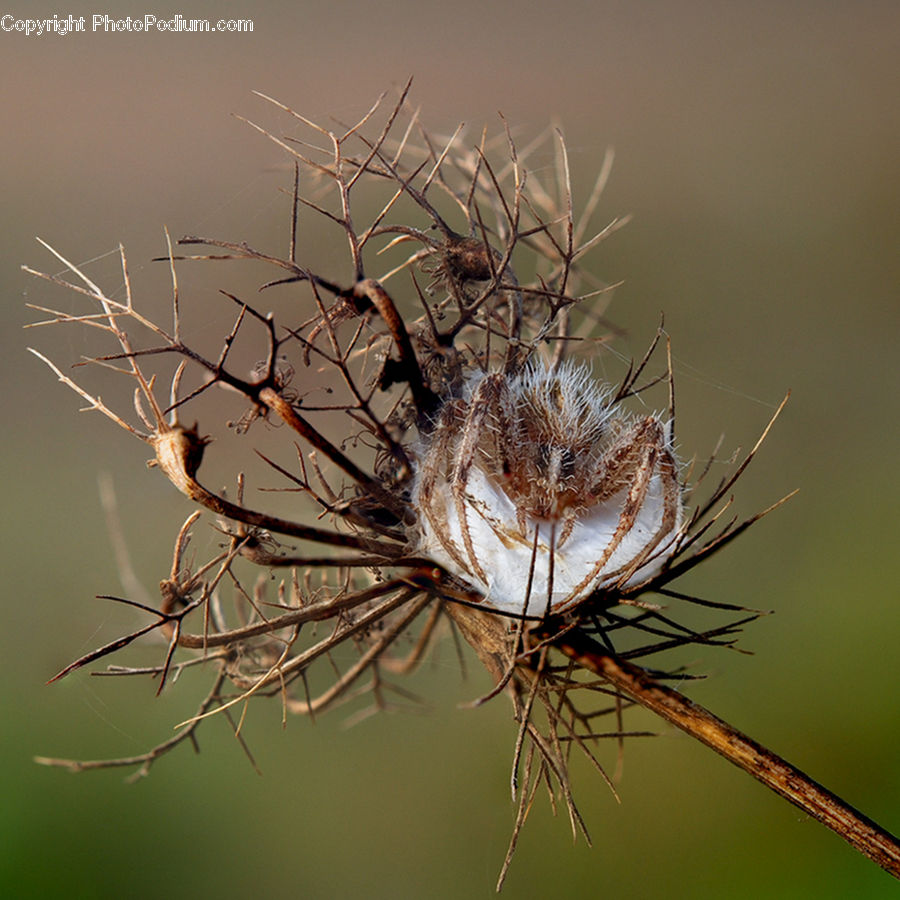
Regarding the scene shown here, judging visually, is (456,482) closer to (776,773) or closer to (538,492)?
(538,492)

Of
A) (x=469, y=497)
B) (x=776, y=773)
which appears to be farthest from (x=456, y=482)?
(x=776, y=773)

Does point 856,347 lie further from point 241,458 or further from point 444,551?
point 444,551

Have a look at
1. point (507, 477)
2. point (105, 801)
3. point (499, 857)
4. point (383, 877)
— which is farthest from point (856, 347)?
point (105, 801)

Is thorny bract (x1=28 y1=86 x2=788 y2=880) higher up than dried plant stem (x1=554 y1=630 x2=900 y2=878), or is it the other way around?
thorny bract (x1=28 y1=86 x2=788 y2=880)

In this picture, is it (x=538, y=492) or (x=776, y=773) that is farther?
(x=538, y=492)

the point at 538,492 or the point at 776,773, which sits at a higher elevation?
the point at 538,492
